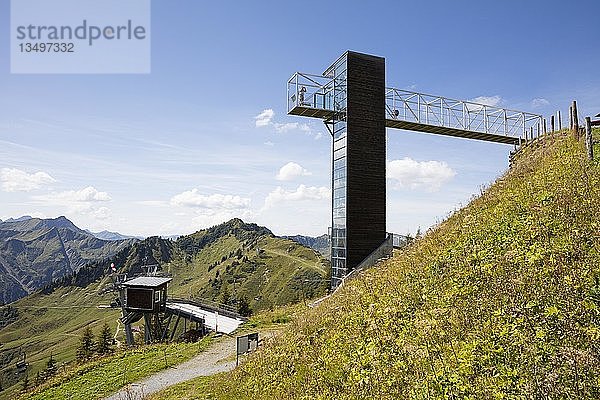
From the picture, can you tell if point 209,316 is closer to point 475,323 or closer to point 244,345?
point 244,345

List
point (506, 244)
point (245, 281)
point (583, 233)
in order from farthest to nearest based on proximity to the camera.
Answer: point (245, 281)
point (506, 244)
point (583, 233)

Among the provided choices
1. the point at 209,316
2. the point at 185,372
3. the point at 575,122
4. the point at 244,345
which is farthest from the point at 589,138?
the point at 209,316

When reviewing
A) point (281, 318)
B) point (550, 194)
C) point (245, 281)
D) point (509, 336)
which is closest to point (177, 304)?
point (281, 318)

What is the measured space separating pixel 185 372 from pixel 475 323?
1254cm

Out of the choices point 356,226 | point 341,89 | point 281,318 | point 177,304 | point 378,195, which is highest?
point 341,89

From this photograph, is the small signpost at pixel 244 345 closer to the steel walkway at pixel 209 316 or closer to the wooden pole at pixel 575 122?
the steel walkway at pixel 209 316

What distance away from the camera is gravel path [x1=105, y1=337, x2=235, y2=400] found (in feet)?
50.1

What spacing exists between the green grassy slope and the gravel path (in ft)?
7.77

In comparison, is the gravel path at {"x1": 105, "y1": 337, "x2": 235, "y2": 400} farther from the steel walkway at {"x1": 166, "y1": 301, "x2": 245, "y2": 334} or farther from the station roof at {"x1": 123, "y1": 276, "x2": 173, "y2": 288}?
the station roof at {"x1": 123, "y1": 276, "x2": 173, "y2": 288}

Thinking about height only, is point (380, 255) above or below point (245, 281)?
above

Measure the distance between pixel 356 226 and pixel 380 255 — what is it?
7.36 ft

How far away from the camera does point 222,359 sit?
18.6 meters

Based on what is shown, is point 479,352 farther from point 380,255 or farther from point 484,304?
point 380,255

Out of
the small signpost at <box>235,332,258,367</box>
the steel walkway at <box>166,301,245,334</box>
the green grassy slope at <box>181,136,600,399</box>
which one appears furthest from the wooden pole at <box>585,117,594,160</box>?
the steel walkway at <box>166,301,245,334</box>
